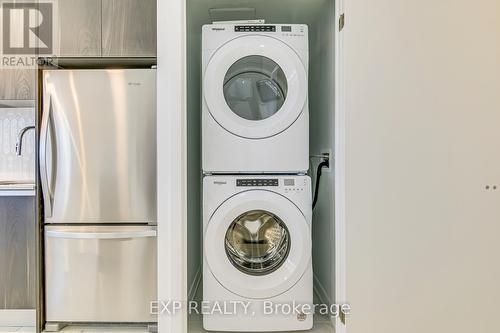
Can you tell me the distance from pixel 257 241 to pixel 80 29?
5.38ft

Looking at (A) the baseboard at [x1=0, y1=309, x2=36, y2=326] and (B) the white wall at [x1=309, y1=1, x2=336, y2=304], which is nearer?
(B) the white wall at [x1=309, y1=1, x2=336, y2=304]

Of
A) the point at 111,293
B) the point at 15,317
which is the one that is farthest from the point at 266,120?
the point at 15,317

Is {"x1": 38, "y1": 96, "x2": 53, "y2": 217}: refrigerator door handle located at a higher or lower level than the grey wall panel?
higher

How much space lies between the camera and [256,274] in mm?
1652

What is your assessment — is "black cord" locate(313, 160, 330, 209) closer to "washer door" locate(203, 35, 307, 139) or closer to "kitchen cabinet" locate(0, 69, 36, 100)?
"washer door" locate(203, 35, 307, 139)

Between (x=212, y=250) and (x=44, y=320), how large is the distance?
44.8 inches

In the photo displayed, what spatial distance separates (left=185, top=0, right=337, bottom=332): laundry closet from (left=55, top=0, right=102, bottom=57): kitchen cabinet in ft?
1.76

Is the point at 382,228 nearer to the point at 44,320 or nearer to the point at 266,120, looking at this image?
the point at 266,120

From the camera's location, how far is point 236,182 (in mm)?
1637

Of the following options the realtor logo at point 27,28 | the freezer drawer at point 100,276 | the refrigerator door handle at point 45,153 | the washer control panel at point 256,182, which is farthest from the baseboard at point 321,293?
the realtor logo at point 27,28

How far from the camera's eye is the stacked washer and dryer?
162 centimetres

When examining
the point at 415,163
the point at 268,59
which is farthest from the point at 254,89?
the point at 415,163


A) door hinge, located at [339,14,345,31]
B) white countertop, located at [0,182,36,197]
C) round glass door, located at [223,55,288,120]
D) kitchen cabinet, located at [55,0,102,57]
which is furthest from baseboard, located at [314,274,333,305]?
kitchen cabinet, located at [55,0,102,57]

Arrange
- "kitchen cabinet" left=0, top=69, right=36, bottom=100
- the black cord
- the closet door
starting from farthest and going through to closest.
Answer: "kitchen cabinet" left=0, top=69, right=36, bottom=100 → the black cord → the closet door
